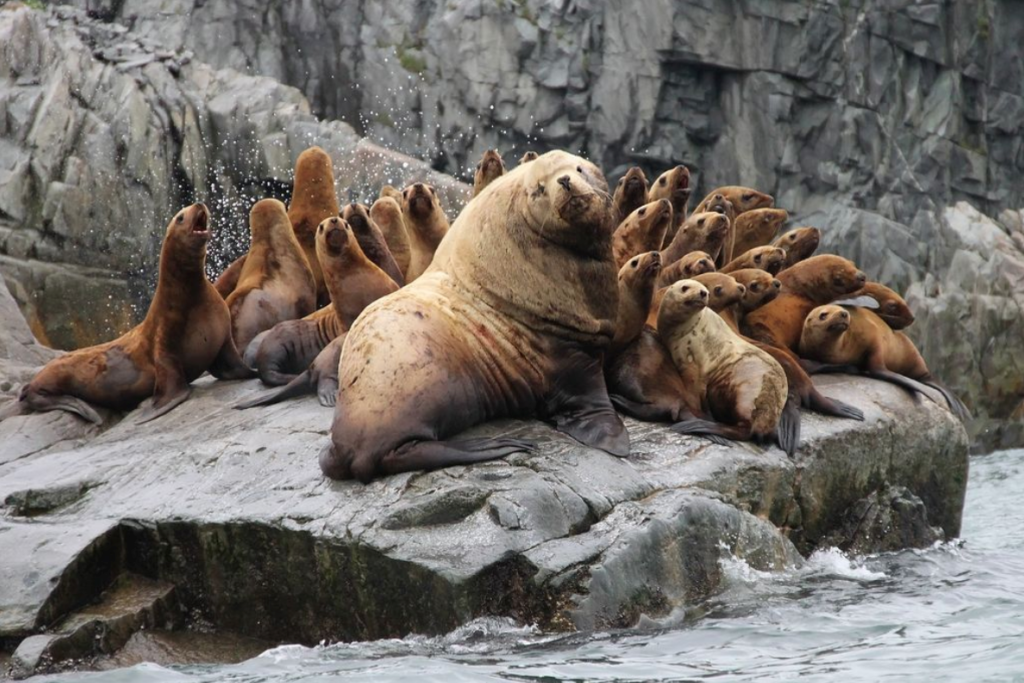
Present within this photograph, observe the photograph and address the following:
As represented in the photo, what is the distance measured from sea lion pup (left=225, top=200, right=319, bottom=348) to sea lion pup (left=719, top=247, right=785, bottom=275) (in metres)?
2.92

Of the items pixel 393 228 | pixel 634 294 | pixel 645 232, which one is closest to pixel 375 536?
pixel 634 294

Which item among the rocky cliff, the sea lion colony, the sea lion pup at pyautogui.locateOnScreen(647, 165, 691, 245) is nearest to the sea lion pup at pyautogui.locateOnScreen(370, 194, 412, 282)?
the sea lion colony

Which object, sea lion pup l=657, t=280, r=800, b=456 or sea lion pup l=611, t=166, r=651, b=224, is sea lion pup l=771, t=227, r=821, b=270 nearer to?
sea lion pup l=611, t=166, r=651, b=224

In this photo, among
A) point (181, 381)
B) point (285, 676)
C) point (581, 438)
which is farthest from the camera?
point (181, 381)

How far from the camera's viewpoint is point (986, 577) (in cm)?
740

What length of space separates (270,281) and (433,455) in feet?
12.6

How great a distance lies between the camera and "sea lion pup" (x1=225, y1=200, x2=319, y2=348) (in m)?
9.51

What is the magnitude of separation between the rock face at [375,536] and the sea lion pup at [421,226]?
7.60 feet

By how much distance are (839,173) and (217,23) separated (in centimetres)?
963

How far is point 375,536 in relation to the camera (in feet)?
19.3

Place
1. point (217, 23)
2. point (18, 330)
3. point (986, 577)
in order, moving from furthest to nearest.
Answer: point (217, 23) → point (18, 330) → point (986, 577)

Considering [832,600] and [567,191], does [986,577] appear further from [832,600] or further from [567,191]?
[567,191]

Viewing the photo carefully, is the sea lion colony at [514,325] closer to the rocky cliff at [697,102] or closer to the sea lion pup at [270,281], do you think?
the sea lion pup at [270,281]

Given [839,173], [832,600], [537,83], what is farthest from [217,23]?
[832,600]
